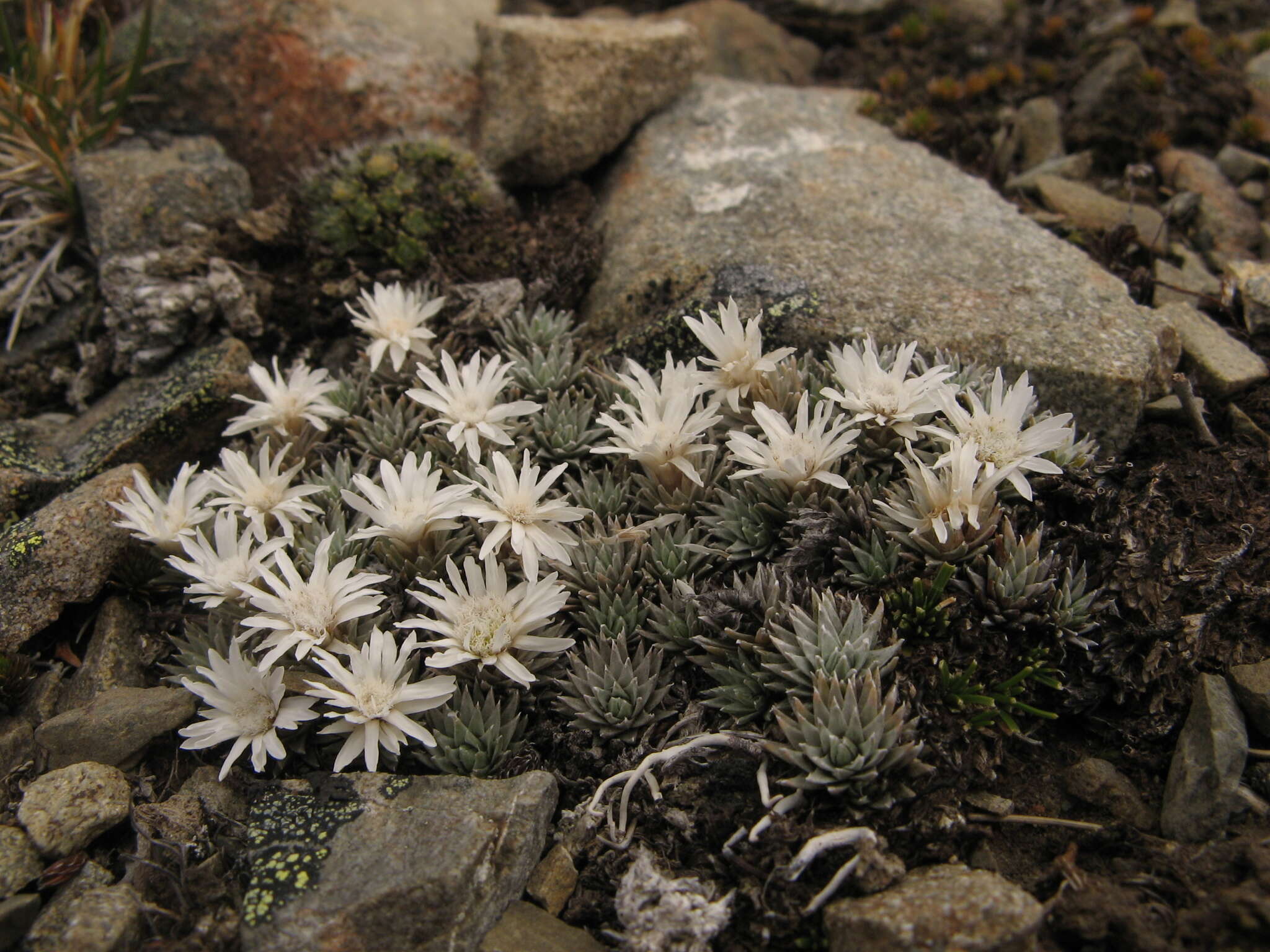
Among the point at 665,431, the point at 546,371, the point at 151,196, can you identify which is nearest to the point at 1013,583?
the point at 665,431

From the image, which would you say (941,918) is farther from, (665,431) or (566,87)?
(566,87)

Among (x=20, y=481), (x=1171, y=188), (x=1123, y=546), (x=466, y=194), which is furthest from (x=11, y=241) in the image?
(x=1171, y=188)

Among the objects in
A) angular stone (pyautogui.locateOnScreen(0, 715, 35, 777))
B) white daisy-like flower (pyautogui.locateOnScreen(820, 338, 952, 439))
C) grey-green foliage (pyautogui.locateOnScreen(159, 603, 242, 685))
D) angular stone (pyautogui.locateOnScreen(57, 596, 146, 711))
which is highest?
white daisy-like flower (pyautogui.locateOnScreen(820, 338, 952, 439))

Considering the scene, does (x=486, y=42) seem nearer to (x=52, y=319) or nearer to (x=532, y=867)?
(x=52, y=319)

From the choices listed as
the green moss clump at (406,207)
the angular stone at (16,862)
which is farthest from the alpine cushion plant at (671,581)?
the green moss clump at (406,207)

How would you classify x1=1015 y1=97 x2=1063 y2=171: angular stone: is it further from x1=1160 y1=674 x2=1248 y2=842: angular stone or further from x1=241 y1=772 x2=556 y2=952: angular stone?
x1=241 y1=772 x2=556 y2=952: angular stone

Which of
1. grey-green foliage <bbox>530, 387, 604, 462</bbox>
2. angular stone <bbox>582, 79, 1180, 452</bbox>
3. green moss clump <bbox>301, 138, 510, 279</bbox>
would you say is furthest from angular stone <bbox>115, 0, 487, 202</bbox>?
grey-green foliage <bbox>530, 387, 604, 462</bbox>
